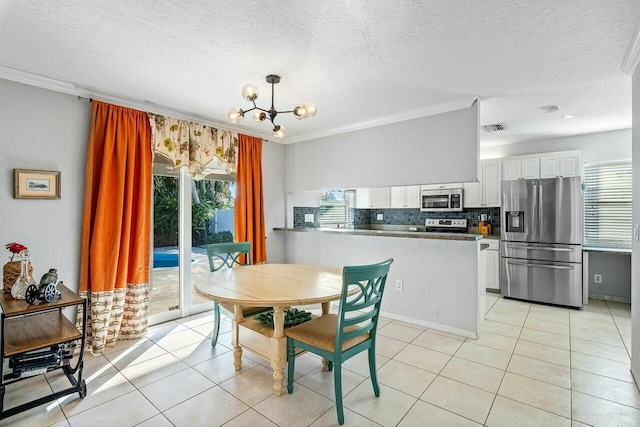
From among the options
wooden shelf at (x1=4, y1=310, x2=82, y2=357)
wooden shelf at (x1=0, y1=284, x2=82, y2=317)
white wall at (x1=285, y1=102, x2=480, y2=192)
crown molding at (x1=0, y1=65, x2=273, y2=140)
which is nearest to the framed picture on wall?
crown molding at (x1=0, y1=65, x2=273, y2=140)

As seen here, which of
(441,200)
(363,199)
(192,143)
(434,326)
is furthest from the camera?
(363,199)

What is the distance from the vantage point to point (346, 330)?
213cm

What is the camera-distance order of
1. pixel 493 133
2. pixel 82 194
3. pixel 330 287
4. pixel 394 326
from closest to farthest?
pixel 330 287
pixel 82 194
pixel 394 326
pixel 493 133

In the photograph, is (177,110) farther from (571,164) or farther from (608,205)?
(608,205)

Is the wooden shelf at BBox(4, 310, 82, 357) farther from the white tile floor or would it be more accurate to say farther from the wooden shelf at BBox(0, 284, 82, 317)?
the white tile floor

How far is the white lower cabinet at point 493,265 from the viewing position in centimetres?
482

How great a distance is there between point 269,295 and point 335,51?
1726 mm

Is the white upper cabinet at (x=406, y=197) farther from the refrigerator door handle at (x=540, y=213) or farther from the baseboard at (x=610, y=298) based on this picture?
the baseboard at (x=610, y=298)

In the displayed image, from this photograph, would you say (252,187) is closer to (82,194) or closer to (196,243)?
(196,243)

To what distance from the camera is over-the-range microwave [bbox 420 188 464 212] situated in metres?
5.26

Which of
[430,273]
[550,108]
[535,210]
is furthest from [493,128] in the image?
[430,273]

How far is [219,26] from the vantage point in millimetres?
1938

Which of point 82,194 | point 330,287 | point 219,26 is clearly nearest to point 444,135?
point 330,287

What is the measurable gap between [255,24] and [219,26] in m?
0.22
